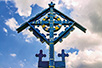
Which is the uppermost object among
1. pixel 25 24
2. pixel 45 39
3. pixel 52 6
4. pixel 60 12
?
pixel 52 6

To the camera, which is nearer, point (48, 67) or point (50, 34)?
point (48, 67)

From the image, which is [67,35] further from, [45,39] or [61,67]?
[61,67]

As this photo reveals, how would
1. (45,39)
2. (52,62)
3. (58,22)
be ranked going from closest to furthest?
(52,62), (45,39), (58,22)

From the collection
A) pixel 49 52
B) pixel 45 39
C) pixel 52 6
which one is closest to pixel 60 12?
pixel 52 6

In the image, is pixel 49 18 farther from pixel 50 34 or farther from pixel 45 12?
pixel 50 34

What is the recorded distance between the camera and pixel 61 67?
5156 millimetres

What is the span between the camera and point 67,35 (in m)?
5.89

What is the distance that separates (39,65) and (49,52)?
2.49 feet

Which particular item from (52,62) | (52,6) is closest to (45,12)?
(52,6)

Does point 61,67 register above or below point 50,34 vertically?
below

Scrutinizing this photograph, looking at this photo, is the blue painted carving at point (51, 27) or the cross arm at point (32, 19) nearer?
the blue painted carving at point (51, 27)

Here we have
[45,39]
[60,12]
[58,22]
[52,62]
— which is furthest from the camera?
[60,12]

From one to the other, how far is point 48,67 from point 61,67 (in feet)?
1.98

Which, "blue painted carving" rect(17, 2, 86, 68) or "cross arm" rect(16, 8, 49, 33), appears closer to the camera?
"blue painted carving" rect(17, 2, 86, 68)
